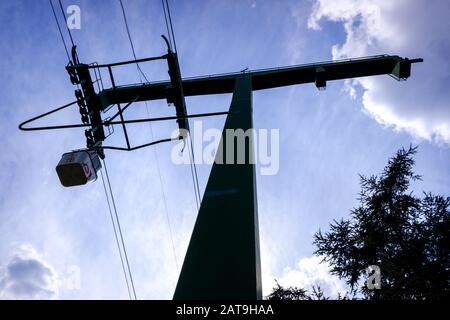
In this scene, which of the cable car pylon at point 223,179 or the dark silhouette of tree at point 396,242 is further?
the dark silhouette of tree at point 396,242

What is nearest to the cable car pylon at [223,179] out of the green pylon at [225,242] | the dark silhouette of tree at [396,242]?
the green pylon at [225,242]

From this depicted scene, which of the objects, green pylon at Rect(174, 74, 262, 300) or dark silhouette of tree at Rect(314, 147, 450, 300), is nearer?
green pylon at Rect(174, 74, 262, 300)

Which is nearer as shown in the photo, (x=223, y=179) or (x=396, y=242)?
(x=223, y=179)

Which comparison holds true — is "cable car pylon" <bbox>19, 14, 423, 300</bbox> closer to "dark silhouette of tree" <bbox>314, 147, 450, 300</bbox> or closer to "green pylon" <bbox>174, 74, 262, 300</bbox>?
"green pylon" <bbox>174, 74, 262, 300</bbox>

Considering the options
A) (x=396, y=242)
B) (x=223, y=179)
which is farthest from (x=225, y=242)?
(x=396, y=242)

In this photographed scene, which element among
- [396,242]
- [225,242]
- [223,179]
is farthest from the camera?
[396,242]

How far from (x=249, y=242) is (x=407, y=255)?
931 centimetres

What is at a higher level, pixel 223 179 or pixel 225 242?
pixel 223 179

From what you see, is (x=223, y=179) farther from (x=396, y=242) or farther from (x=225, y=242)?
(x=396, y=242)

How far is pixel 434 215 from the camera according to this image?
32.0 feet

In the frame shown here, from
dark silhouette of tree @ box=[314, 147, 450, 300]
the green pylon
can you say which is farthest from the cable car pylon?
dark silhouette of tree @ box=[314, 147, 450, 300]

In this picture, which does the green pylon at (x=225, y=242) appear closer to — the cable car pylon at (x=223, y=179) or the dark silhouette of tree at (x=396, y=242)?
the cable car pylon at (x=223, y=179)
